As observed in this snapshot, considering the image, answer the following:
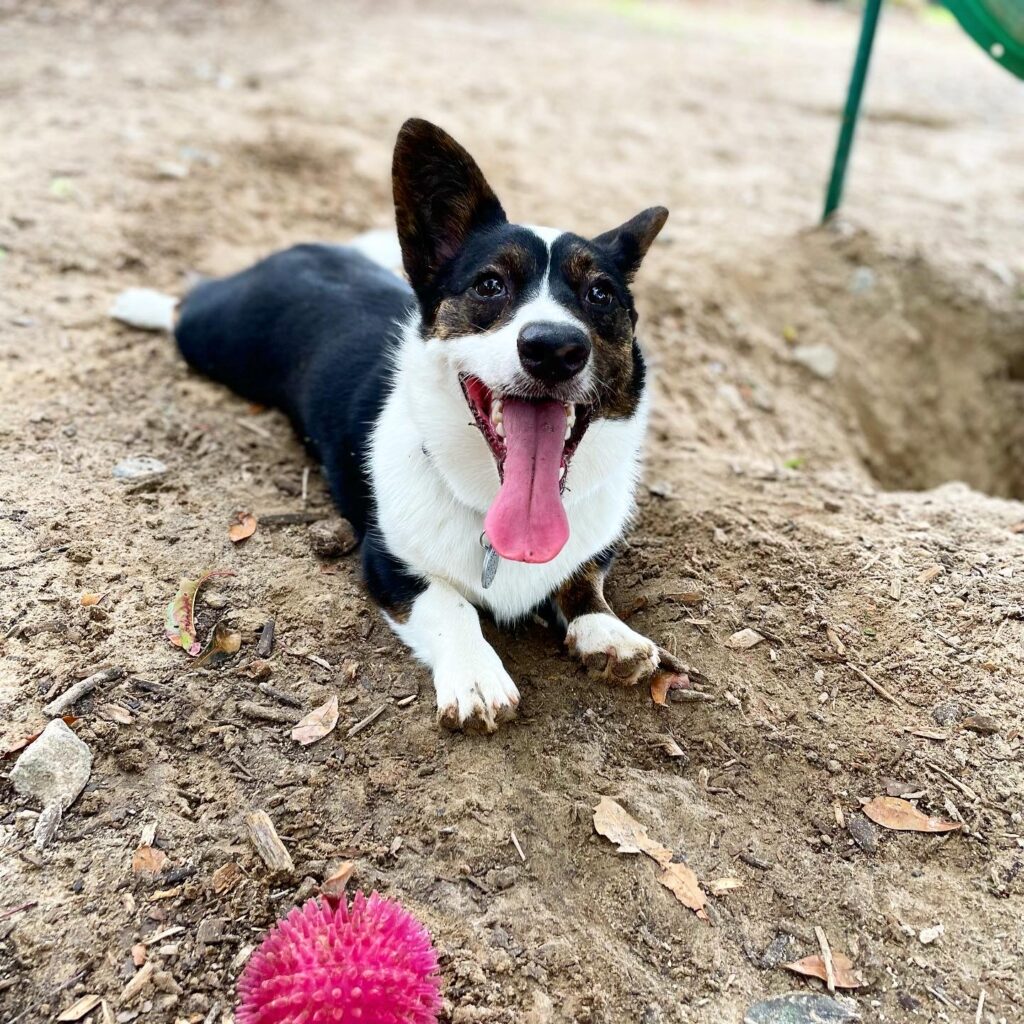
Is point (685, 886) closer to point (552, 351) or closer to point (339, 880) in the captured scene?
point (339, 880)

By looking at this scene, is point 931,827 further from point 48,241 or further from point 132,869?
point 48,241

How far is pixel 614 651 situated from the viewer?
280 centimetres

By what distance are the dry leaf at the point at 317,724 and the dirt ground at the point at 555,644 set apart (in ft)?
0.09

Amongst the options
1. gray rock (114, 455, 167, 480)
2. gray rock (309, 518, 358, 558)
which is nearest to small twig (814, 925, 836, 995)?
gray rock (309, 518, 358, 558)

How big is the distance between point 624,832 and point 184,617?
146 centimetres

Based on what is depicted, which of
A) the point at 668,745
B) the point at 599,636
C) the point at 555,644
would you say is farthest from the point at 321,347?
the point at 668,745

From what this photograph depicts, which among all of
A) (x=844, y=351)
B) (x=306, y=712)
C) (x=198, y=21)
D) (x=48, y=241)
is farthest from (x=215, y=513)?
(x=198, y=21)

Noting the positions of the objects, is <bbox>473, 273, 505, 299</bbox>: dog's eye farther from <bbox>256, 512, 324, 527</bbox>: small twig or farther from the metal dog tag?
<bbox>256, 512, 324, 527</bbox>: small twig

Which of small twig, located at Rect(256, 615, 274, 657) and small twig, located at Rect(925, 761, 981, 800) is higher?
small twig, located at Rect(925, 761, 981, 800)

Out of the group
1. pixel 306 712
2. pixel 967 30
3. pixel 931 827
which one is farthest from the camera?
pixel 967 30

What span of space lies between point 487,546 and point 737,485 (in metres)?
1.39

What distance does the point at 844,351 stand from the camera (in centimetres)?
553

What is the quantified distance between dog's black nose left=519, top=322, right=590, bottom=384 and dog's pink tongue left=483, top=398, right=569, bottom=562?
0.17 m

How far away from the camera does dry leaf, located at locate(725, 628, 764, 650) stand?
118 inches
